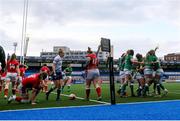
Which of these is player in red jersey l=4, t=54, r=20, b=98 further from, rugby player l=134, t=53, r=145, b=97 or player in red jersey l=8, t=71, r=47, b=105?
rugby player l=134, t=53, r=145, b=97

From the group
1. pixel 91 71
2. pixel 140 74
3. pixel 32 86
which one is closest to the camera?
pixel 32 86

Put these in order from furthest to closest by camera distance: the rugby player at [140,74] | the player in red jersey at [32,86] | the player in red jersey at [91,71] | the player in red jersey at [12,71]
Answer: the rugby player at [140,74]
the player in red jersey at [12,71]
the player in red jersey at [91,71]
the player in red jersey at [32,86]

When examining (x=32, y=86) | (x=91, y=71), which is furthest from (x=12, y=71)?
(x=91, y=71)

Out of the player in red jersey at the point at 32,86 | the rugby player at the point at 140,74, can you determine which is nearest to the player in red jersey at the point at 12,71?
the player in red jersey at the point at 32,86

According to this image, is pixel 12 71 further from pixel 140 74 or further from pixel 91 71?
pixel 140 74

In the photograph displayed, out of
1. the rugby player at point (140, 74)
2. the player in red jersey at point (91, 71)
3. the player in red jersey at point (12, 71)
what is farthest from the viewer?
the rugby player at point (140, 74)

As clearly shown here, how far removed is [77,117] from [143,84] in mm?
8059

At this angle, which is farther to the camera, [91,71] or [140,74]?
[140,74]

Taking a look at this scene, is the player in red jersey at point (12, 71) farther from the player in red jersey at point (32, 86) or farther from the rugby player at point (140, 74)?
the rugby player at point (140, 74)

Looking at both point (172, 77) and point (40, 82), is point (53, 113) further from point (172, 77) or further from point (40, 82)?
point (172, 77)

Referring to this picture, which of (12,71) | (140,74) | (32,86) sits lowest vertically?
(32,86)

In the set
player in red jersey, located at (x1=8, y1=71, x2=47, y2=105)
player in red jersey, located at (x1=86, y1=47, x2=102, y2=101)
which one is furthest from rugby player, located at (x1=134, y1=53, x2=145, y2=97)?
player in red jersey, located at (x1=8, y1=71, x2=47, y2=105)

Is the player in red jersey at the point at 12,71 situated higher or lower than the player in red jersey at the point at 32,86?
higher

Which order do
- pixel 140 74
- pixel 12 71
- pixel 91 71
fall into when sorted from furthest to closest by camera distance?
1. pixel 140 74
2. pixel 12 71
3. pixel 91 71
